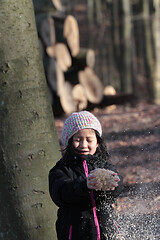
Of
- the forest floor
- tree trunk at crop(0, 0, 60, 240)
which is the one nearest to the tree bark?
the forest floor

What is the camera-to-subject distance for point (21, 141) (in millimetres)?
2980

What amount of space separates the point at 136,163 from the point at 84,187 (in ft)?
10.9

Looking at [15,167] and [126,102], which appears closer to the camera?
[15,167]

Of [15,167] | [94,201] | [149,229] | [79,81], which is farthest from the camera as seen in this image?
[79,81]

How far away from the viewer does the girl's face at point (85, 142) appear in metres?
2.62

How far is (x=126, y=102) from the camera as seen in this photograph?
10406mm

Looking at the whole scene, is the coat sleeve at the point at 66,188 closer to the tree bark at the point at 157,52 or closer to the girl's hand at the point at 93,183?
the girl's hand at the point at 93,183

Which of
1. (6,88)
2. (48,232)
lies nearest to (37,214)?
(48,232)

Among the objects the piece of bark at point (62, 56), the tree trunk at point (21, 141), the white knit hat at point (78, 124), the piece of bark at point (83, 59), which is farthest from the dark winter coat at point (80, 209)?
the piece of bark at point (83, 59)

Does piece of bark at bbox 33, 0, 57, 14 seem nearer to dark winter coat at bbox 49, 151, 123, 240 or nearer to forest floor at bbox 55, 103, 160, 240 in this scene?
forest floor at bbox 55, 103, 160, 240

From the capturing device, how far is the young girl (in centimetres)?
239

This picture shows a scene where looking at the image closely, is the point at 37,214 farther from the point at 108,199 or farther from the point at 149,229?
the point at 149,229

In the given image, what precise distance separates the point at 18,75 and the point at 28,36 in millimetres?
281

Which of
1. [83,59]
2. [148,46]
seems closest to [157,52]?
[148,46]
